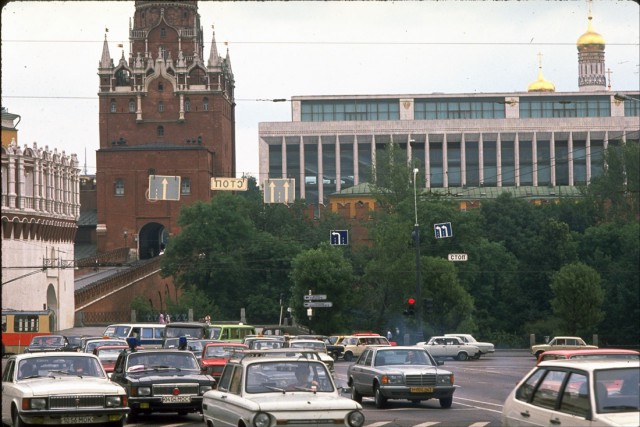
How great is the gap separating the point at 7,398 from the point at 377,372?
362 inches

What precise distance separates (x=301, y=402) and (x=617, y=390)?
5019 millimetres

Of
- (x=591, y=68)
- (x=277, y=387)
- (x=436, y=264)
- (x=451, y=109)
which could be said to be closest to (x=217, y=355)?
(x=277, y=387)

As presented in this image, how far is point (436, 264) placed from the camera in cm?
7544

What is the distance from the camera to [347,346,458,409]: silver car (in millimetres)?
25531

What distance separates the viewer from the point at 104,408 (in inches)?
714

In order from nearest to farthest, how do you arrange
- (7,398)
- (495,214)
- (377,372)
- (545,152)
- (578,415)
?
1. (578,415)
2. (7,398)
3. (377,372)
4. (495,214)
5. (545,152)

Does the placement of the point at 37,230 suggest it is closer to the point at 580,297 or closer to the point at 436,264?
the point at 436,264

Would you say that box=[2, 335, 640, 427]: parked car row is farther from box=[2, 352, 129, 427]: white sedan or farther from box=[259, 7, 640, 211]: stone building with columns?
box=[259, 7, 640, 211]: stone building with columns

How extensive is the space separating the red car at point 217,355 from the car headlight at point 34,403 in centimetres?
1250

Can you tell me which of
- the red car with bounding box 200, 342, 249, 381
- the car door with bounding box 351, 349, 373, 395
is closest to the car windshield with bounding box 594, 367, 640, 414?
the car door with bounding box 351, 349, 373, 395

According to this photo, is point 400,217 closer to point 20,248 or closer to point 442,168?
point 20,248

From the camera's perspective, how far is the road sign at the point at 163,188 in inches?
2362

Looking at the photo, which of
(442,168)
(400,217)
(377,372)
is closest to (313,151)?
(442,168)

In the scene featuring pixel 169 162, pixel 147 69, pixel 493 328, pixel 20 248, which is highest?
pixel 147 69
